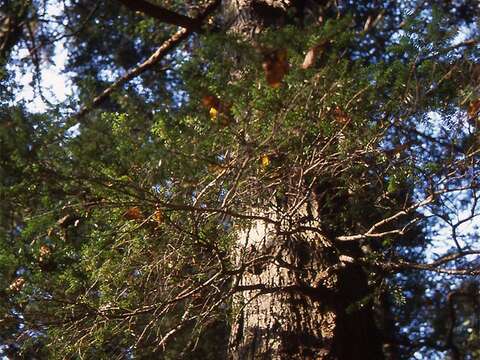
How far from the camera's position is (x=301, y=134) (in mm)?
2670

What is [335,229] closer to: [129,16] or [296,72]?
[296,72]

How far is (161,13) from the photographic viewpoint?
412cm

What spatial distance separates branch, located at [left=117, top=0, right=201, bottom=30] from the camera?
155 inches

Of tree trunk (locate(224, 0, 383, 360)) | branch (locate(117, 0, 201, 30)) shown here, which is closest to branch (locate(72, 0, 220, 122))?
branch (locate(117, 0, 201, 30))

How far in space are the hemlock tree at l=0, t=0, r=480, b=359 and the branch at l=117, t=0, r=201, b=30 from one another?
988mm

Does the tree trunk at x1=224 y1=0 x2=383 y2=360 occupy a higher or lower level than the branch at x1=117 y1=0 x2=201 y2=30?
lower

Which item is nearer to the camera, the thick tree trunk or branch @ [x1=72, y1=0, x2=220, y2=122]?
the thick tree trunk

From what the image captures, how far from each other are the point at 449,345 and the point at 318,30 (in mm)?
2161

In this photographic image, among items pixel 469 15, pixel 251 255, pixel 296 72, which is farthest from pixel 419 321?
pixel 296 72

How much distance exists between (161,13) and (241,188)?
1.80 meters

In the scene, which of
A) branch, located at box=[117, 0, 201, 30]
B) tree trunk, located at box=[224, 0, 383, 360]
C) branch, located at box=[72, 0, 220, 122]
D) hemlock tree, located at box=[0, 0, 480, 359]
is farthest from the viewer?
branch, located at box=[72, 0, 220, 122]

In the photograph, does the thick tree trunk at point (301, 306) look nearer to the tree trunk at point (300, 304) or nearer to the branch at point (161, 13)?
the tree trunk at point (300, 304)

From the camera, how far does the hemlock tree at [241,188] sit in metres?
2.48

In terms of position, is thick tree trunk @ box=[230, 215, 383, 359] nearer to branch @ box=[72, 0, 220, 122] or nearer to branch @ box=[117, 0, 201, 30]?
branch @ box=[117, 0, 201, 30]
